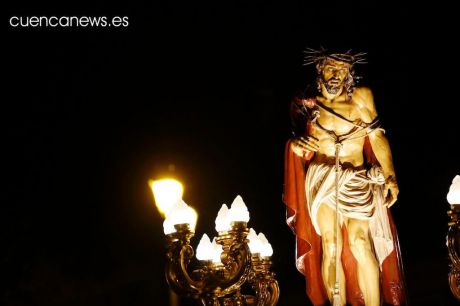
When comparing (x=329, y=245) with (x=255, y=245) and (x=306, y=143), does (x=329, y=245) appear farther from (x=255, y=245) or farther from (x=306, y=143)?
(x=306, y=143)

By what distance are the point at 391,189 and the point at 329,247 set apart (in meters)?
0.69

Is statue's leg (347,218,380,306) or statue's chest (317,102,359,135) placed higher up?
statue's chest (317,102,359,135)

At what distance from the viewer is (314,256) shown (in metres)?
6.16

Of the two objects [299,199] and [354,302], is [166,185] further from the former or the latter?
[354,302]

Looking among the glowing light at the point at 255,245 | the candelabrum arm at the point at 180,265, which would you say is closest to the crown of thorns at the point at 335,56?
the glowing light at the point at 255,245

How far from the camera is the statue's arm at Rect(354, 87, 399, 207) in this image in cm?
604

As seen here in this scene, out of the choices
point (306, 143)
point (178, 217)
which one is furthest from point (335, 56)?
point (178, 217)

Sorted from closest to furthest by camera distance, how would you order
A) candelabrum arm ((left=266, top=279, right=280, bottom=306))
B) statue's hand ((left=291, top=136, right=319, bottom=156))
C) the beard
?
statue's hand ((left=291, top=136, right=319, bottom=156)), the beard, candelabrum arm ((left=266, top=279, right=280, bottom=306))

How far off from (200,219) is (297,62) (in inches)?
96.6

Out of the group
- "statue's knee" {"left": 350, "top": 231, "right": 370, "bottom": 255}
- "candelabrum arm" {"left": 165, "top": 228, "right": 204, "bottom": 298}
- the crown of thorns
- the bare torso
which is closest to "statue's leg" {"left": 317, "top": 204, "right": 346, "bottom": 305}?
"statue's knee" {"left": 350, "top": 231, "right": 370, "bottom": 255}

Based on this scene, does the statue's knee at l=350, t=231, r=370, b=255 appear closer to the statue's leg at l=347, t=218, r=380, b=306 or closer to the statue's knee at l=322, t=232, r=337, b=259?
the statue's leg at l=347, t=218, r=380, b=306

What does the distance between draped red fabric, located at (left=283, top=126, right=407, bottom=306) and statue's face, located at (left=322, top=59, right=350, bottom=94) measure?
393mm

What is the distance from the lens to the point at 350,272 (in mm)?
6082

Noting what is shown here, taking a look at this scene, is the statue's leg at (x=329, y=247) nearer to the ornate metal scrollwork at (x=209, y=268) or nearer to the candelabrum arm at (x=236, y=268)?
the ornate metal scrollwork at (x=209, y=268)
